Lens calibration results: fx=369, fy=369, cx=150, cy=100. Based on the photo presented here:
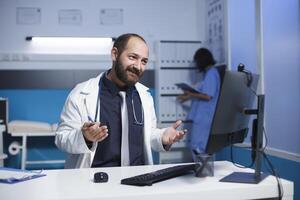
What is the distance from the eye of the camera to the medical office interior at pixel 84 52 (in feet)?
12.6

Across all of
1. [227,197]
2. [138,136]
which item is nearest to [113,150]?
[138,136]

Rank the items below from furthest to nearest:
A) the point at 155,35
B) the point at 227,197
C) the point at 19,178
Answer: the point at 155,35, the point at 19,178, the point at 227,197

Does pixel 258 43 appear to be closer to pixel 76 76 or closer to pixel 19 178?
pixel 76 76

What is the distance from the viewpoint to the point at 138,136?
6.14 feet

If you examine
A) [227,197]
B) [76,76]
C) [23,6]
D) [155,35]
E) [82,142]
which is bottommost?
[227,197]

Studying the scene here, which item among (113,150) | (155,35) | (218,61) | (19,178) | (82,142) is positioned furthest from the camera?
(155,35)

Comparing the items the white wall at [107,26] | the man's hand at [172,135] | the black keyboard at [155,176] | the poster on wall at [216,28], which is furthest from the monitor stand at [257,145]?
the white wall at [107,26]

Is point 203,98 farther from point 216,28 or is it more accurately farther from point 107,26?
point 107,26

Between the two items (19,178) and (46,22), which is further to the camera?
(46,22)

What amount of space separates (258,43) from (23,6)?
269 centimetres

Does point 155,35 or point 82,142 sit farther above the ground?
point 155,35

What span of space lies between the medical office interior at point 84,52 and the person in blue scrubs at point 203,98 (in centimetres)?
17

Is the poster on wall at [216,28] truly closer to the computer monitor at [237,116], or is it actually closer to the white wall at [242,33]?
the white wall at [242,33]

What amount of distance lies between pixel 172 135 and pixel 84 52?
117 inches
